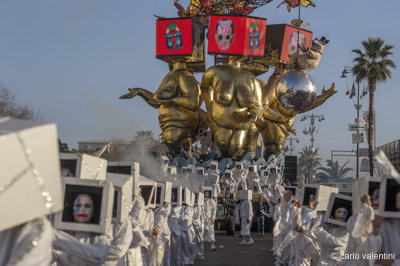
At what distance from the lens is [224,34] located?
35.9 m

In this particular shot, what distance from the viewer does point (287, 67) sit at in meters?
38.1

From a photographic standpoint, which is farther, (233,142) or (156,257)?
(233,142)

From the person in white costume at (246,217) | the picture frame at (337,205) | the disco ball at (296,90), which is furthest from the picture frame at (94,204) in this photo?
the person in white costume at (246,217)

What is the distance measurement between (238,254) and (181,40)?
18.4m

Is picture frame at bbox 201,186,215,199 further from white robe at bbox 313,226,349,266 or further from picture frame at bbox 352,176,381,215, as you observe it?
picture frame at bbox 352,176,381,215

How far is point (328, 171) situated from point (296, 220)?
105613 millimetres

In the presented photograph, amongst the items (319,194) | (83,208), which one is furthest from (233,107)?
(83,208)

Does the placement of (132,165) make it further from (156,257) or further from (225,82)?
(225,82)

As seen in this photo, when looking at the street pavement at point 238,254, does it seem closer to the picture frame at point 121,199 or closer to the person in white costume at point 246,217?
the person in white costume at point 246,217

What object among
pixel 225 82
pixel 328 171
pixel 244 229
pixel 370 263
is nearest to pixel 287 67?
pixel 225 82

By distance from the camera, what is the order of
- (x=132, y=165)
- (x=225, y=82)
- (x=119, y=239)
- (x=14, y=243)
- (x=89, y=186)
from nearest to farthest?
(x=14, y=243) < (x=89, y=186) < (x=119, y=239) < (x=132, y=165) < (x=225, y=82)

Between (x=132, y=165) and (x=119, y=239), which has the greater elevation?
(x=132, y=165)

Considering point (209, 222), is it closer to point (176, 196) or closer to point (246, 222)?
point (246, 222)

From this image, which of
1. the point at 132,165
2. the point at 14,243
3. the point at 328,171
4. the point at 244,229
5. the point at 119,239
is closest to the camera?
the point at 14,243
